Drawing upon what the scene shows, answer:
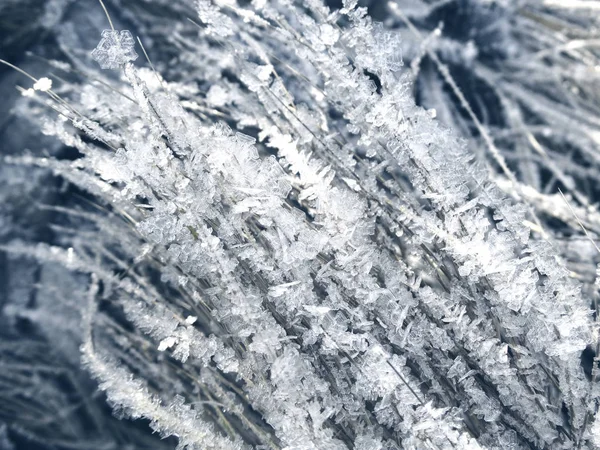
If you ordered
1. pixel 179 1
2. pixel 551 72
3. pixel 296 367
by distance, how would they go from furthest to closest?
1. pixel 551 72
2. pixel 179 1
3. pixel 296 367

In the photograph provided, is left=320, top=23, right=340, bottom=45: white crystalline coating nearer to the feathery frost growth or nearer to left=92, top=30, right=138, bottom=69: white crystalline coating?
the feathery frost growth

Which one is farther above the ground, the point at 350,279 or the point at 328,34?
the point at 328,34

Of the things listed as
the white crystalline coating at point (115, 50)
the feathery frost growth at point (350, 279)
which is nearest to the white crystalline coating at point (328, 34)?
the feathery frost growth at point (350, 279)

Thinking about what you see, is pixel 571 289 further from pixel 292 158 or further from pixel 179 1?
pixel 179 1

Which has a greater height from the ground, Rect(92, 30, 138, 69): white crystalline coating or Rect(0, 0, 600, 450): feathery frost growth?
Rect(92, 30, 138, 69): white crystalline coating

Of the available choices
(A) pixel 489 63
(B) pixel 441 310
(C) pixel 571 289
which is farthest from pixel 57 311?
(A) pixel 489 63

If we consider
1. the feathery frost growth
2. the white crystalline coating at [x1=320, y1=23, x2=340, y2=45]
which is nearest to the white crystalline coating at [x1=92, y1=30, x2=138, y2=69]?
the feathery frost growth

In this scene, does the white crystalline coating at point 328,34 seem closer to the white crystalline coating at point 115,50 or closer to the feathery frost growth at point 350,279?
the feathery frost growth at point 350,279

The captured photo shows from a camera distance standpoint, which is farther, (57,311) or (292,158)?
(57,311)
